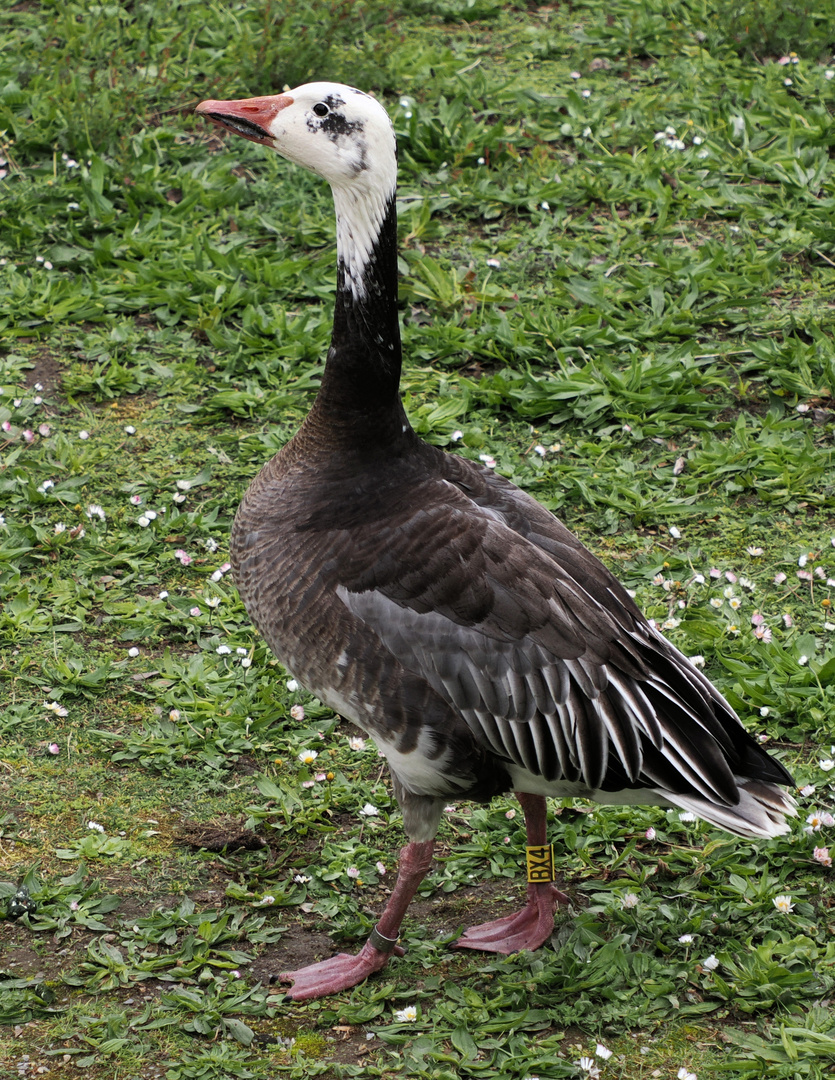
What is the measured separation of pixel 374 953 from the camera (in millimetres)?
3744

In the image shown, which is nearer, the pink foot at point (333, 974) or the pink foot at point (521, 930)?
the pink foot at point (333, 974)

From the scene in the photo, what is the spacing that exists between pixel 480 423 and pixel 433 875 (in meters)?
2.56

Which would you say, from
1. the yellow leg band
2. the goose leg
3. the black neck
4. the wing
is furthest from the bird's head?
the yellow leg band

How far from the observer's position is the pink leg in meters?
3.68

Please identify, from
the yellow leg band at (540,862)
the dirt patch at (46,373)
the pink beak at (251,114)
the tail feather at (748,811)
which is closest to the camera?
the tail feather at (748,811)

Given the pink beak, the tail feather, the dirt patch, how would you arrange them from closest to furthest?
the tail feather < the pink beak < the dirt patch

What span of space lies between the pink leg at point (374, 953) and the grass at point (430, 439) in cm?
7

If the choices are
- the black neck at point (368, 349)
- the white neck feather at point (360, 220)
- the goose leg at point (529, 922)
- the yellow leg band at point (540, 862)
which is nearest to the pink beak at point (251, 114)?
the white neck feather at point (360, 220)

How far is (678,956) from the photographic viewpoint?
3.78 m

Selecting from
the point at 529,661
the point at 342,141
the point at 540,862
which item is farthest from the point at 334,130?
the point at 540,862

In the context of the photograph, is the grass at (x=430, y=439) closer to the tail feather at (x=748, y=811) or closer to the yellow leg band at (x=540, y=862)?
the yellow leg band at (x=540, y=862)

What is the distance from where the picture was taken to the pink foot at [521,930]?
3.83 m

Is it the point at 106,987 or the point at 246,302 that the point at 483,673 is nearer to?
the point at 106,987

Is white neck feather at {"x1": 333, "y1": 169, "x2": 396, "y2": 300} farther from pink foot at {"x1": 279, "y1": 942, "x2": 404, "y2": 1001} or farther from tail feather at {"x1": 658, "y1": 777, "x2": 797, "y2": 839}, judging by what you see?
pink foot at {"x1": 279, "y1": 942, "x2": 404, "y2": 1001}
